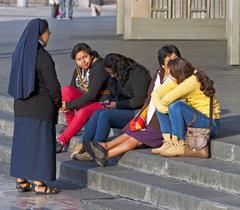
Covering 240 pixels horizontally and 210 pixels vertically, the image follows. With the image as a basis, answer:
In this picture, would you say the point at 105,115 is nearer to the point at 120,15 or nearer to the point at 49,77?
the point at 49,77

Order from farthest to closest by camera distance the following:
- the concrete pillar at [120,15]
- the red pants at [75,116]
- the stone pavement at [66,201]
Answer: the concrete pillar at [120,15]
the red pants at [75,116]
the stone pavement at [66,201]

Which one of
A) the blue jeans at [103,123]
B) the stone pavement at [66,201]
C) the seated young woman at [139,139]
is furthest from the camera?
the blue jeans at [103,123]

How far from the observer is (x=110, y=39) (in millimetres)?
22000

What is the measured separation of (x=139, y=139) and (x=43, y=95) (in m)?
1.15

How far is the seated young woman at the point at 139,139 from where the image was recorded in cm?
1021

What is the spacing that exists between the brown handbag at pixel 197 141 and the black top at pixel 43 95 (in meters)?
1.27

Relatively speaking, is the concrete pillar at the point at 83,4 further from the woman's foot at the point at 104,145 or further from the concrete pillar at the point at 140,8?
the woman's foot at the point at 104,145

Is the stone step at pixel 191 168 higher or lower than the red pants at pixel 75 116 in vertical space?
lower

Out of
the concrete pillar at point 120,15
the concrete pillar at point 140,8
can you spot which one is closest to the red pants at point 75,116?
the concrete pillar at point 140,8

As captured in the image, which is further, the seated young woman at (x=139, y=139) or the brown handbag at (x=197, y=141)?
the seated young woman at (x=139, y=139)

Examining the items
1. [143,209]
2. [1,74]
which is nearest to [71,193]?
[143,209]

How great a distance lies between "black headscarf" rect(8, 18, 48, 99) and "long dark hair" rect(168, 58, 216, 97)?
1.31 m

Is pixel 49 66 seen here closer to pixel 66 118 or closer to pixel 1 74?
pixel 66 118

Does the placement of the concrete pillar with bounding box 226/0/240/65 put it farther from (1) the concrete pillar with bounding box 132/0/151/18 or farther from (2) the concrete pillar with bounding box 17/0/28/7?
(2) the concrete pillar with bounding box 17/0/28/7
